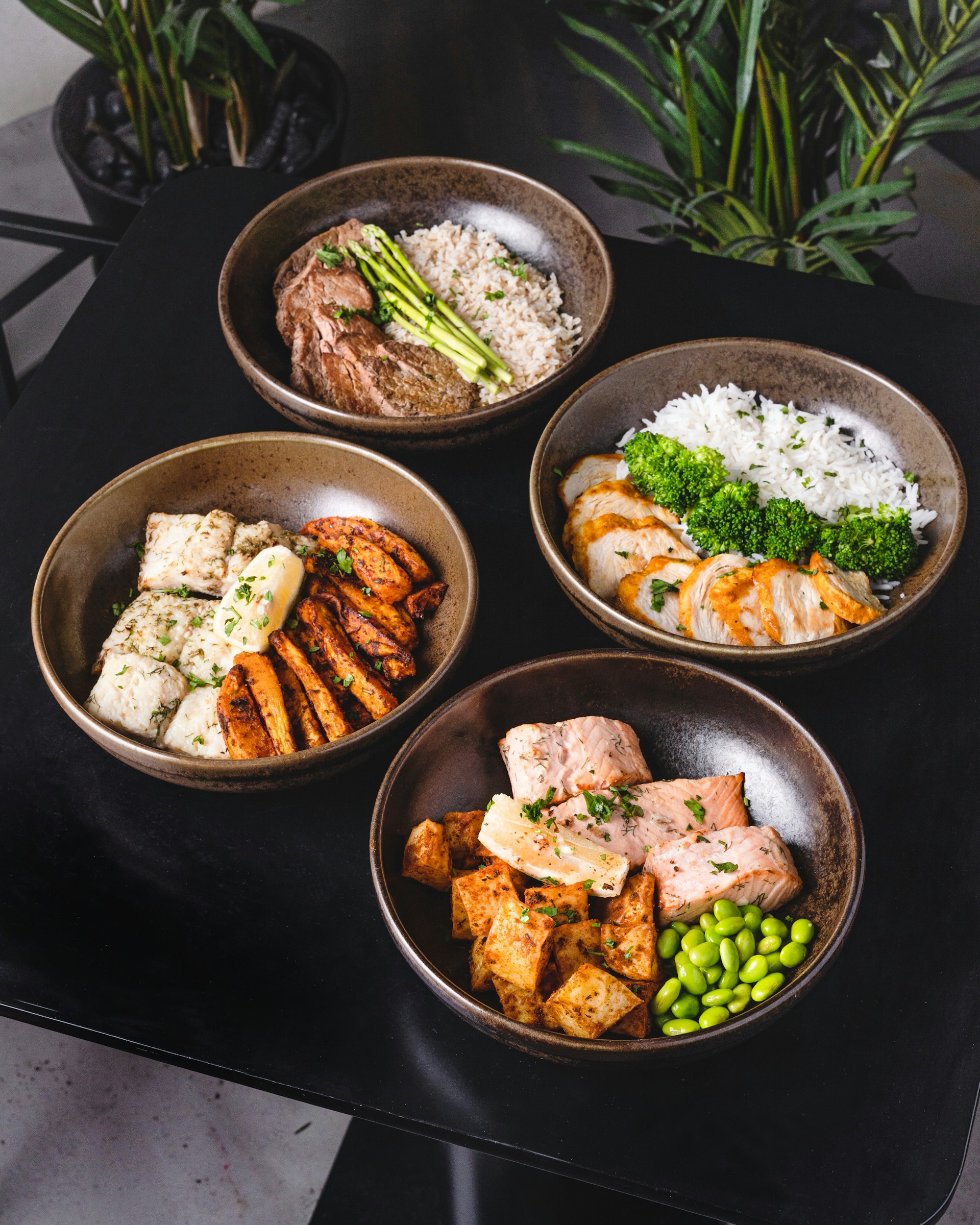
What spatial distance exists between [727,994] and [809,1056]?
18 cm

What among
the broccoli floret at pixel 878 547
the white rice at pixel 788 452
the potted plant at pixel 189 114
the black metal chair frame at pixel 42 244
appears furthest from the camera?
the potted plant at pixel 189 114

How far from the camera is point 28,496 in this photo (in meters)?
1.99

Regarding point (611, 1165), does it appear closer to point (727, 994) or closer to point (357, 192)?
point (727, 994)

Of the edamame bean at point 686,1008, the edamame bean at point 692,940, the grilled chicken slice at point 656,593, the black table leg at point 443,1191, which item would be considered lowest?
the black table leg at point 443,1191

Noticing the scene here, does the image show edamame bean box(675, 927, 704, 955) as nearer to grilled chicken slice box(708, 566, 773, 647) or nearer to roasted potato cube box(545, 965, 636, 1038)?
roasted potato cube box(545, 965, 636, 1038)

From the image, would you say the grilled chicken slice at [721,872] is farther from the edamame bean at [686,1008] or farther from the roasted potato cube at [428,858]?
the roasted potato cube at [428,858]

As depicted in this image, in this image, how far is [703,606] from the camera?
171cm

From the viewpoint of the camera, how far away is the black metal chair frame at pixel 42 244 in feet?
9.52

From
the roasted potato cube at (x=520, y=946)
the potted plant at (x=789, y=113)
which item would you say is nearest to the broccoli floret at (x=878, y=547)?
the roasted potato cube at (x=520, y=946)

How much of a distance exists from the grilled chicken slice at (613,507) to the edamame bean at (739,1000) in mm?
835

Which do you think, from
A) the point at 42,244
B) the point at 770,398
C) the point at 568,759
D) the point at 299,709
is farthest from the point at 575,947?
the point at 42,244

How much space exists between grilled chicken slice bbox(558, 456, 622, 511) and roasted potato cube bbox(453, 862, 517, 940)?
30.4 inches

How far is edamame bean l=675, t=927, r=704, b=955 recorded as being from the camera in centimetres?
140

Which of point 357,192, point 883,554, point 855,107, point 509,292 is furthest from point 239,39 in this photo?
point 883,554
